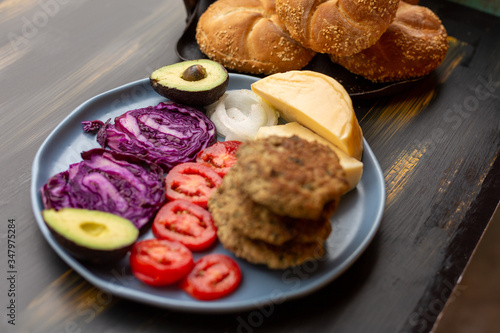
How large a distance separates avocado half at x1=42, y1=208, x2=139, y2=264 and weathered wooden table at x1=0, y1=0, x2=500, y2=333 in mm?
222

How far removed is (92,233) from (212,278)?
47 centimetres

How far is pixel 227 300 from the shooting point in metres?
1.62

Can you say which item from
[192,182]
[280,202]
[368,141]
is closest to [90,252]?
[192,182]

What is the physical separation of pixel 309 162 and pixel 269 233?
0.30 meters

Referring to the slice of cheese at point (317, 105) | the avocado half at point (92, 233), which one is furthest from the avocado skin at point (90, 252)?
the slice of cheese at point (317, 105)

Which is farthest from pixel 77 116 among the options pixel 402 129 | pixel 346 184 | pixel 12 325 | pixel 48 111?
pixel 402 129

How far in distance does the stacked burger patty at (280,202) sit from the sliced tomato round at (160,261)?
165 mm

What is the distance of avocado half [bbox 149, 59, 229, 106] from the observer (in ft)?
7.45

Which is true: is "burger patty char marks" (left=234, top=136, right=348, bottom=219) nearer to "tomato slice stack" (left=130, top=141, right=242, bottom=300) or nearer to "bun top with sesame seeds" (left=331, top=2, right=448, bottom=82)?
"tomato slice stack" (left=130, top=141, right=242, bottom=300)

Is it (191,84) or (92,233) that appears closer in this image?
(92,233)

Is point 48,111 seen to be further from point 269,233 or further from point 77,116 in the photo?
point 269,233

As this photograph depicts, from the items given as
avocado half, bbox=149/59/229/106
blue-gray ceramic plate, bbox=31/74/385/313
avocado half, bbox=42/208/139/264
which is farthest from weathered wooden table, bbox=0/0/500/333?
avocado half, bbox=149/59/229/106

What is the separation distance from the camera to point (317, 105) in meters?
2.11

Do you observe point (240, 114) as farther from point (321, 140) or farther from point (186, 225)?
point (186, 225)
